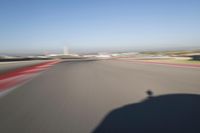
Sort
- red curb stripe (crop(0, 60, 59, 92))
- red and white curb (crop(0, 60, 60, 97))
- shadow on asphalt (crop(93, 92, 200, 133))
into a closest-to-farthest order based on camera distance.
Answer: shadow on asphalt (crop(93, 92, 200, 133))
red and white curb (crop(0, 60, 60, 97))
red curb stripe (crop(0, 60, 59, 92))

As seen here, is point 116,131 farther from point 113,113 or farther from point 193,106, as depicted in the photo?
point 193,106

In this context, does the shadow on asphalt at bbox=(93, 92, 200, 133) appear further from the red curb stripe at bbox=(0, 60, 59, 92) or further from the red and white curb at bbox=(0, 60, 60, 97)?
the red curb stripe at bbox=(0, 60, 59, 92)

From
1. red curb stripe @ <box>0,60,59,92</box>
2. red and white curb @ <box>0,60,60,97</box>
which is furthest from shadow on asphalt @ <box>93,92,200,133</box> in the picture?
red curb stripe @ <box>0,60,59,92</box>

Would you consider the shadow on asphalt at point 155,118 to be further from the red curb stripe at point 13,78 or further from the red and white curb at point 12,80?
the red curb stripe at point 13,78

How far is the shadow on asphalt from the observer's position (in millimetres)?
3902

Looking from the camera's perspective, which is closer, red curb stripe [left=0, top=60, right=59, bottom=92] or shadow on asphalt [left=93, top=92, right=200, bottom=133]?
shadow on asphalt [left=93, top=92, right=200, bottom=133]

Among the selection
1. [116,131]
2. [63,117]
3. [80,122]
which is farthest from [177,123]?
[63,117]

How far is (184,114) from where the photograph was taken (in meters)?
4.72

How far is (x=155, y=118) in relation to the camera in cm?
449

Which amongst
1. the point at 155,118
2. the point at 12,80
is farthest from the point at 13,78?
the point at 155,118

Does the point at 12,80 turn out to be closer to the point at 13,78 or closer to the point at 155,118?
the point at 13,78

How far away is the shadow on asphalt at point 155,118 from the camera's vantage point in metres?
3.90

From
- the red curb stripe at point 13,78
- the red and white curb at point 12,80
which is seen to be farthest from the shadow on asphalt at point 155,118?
the red curb stripe at point 13,78

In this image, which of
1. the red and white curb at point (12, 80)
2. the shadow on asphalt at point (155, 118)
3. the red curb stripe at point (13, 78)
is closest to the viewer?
the shadow on asphalt at point (155, 118)
